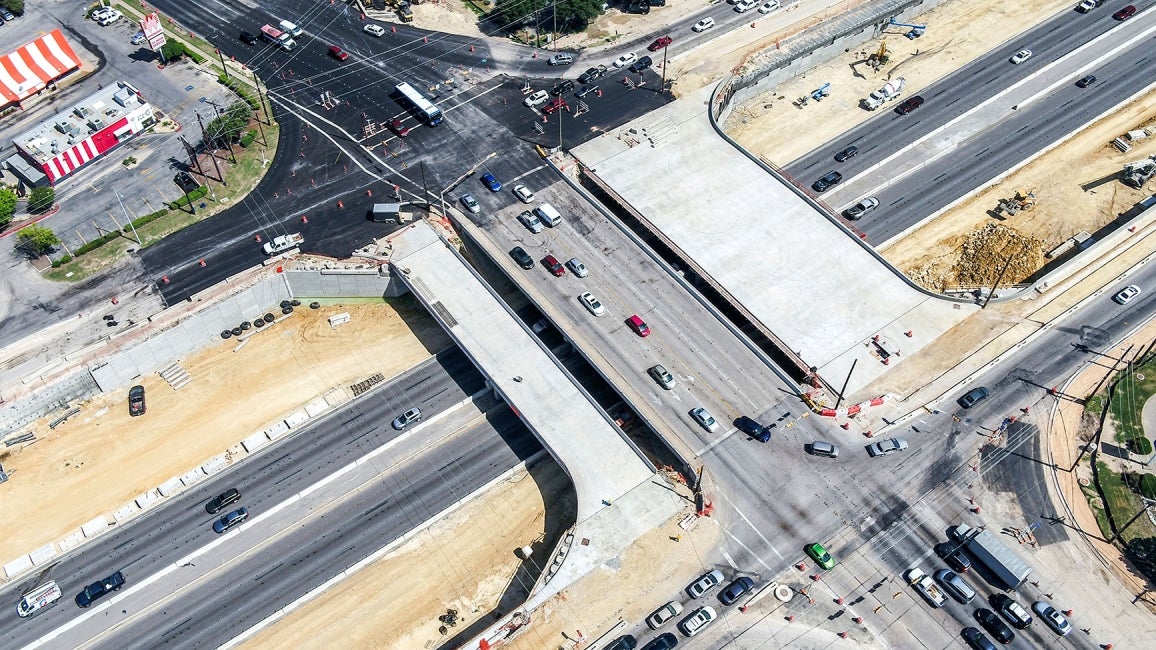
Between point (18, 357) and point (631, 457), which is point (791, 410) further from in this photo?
point (18, 357)

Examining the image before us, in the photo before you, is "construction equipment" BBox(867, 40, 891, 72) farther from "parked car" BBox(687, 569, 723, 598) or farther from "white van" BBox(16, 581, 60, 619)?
"white van" BBox(16, 581, 60, 619)

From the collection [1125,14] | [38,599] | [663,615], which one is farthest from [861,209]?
[38,599]

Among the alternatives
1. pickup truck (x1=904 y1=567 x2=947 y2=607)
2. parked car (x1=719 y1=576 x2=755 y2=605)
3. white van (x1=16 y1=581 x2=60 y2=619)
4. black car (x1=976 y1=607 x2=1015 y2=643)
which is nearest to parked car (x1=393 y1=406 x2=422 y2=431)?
white van (x1=16 y1=581 x2=60 y2=619)

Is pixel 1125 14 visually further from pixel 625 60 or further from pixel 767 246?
pixel 767 246

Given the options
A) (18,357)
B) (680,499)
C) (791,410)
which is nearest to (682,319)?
(791,410)

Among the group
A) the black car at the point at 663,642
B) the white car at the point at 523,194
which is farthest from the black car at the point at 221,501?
the white car at the point at 523,194

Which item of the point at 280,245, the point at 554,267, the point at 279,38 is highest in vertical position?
the point at 279,38
